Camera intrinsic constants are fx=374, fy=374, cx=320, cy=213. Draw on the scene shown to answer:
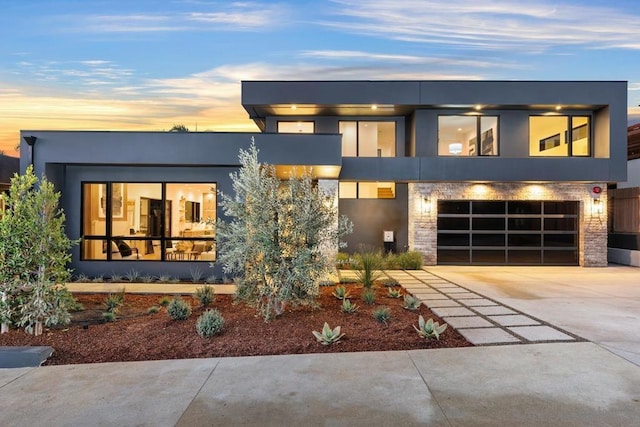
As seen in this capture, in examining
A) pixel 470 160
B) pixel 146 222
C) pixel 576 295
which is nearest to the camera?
pixel 576 295

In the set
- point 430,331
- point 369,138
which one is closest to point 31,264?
point 430,331

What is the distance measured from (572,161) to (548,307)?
8722 mm

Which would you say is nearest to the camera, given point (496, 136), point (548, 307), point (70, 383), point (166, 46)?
point (70, 383)

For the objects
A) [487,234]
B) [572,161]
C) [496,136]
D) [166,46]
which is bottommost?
[487,234]

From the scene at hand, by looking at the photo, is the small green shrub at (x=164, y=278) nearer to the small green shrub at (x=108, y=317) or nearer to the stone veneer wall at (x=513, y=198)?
the small green shrub at (x=108, y=317)

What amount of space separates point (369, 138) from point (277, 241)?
9.81 metres

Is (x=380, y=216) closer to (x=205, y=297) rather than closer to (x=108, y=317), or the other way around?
(x=205, y=297)

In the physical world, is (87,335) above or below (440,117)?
below

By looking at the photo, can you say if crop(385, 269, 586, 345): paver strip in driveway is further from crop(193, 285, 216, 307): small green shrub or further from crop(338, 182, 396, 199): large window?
crop(338, 182, 396, 199): large window

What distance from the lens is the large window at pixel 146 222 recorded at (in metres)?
10.1

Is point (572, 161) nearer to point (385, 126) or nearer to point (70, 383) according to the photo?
point (385, 126)

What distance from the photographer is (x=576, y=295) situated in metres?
8.05

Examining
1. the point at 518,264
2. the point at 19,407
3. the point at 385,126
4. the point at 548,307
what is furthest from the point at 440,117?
the point at 19,407

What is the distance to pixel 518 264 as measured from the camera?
13.9 meters
